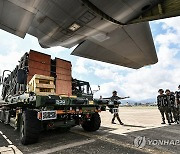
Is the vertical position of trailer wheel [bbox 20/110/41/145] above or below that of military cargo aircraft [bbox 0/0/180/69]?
below

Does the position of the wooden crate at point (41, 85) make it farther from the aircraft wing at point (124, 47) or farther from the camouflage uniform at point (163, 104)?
the camouflage uniform at point (163, 104)

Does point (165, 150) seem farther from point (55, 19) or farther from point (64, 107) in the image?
point (55, 19)

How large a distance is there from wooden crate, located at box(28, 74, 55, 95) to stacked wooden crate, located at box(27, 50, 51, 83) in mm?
639

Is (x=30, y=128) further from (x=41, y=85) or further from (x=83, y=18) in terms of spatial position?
(x=83, y=18)

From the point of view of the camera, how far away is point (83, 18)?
6.13 meters

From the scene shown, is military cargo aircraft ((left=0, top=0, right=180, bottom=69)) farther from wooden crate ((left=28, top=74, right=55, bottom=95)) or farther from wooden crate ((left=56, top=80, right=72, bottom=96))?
wooden crate ((left=28, top=74, right=55, bottom=95))

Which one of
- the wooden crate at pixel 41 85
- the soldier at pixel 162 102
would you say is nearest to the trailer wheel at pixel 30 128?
the wooden crate at pixel 41 85

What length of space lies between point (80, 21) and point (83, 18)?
217mm

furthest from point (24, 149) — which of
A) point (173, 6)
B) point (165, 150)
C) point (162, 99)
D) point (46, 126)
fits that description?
point (162, 99)

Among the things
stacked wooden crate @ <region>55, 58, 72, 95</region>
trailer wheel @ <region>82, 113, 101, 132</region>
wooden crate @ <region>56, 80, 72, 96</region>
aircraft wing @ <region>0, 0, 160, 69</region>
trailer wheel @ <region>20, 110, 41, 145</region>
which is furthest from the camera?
trailer wheel @ <region>82, 113, 101, 132</region>

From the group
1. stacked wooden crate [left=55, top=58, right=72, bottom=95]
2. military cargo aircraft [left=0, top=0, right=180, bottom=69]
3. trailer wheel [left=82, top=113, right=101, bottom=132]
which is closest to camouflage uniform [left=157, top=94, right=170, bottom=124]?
military cargo aircraft [left=0, top=0, right=180, bottom=69]

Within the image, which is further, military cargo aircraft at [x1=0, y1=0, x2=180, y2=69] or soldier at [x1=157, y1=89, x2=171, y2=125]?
soldier at [x1=157, y1=89, x2=171, y2=125]

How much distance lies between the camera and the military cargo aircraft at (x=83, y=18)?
224 inches

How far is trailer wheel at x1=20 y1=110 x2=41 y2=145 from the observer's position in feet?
14.9
